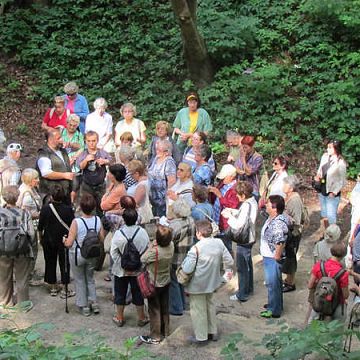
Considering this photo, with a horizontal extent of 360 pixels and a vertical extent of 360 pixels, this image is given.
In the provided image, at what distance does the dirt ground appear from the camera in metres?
7.47

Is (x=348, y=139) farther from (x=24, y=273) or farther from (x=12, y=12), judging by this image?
(x=12, y=12)

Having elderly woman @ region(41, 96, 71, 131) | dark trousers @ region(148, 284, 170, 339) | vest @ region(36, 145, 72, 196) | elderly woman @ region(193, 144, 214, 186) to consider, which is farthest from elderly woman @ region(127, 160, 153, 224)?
elderly woman @ region(41, 96, 71, 131)

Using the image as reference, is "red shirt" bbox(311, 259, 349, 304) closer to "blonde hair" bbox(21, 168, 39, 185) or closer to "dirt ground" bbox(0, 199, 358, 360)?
"dirt ground" bbox(0, 199, 358, 360)

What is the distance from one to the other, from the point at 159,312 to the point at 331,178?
376 cm

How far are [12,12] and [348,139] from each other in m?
9.11

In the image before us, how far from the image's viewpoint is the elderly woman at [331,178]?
387 inches

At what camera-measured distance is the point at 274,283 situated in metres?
8.10

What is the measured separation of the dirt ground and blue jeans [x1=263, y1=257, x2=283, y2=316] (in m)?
0.19

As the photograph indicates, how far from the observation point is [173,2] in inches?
531

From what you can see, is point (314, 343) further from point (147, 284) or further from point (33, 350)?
point (147, 284)

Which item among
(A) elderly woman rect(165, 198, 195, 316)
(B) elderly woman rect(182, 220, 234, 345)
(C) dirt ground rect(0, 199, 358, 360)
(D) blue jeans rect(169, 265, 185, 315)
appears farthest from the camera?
(D) blue jeans rect(169, 265, 185, 315)

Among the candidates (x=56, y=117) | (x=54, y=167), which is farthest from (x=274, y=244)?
(x=56, y=117)

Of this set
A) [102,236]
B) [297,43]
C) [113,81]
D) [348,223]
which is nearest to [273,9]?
[297,43]

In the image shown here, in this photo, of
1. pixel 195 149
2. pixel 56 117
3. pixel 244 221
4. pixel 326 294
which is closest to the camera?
pixel 326 294
